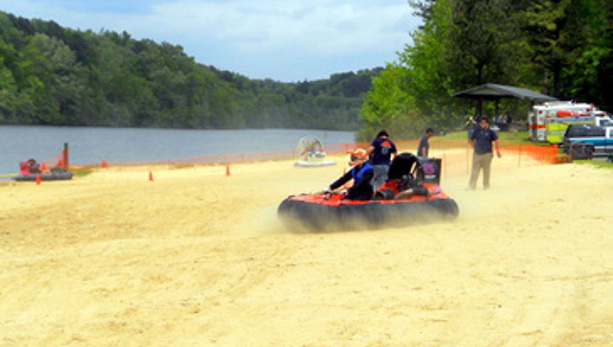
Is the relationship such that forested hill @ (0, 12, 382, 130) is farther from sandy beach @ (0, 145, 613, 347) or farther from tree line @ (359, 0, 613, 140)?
sandy beach @ (0, 145, 613, 347)

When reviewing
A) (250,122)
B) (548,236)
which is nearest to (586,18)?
(548,236)

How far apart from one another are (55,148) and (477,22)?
41.4 meters

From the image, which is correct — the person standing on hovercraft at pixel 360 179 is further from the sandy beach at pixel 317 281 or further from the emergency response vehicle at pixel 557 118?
the emergency response vehicle at pixel 557 118

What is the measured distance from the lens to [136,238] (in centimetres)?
1333

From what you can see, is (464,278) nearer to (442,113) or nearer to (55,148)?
(442,113)

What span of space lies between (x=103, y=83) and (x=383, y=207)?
11700 centimetres

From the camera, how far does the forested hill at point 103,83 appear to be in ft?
341

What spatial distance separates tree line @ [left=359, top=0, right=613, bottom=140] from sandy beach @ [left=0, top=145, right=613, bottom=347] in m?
29.3

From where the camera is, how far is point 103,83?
122375mm

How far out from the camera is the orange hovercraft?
11609mm

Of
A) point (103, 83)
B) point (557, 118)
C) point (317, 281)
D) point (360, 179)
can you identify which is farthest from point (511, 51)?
point (103, 83)

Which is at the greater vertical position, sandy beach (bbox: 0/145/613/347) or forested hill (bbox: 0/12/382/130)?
forested hill (bbox: 0/12/382/130)

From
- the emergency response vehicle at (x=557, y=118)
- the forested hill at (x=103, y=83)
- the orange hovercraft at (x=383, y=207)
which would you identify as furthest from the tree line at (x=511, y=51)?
the forested hill at (x=103, y=83)

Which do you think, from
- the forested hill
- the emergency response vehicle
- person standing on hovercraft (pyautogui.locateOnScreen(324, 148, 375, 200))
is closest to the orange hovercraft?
person standing on hovercraft (pyautogui.locateOnScreen(324, 148, 375, 200))
